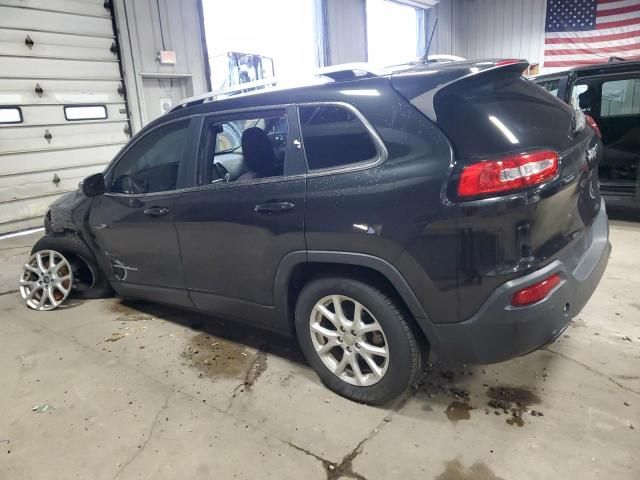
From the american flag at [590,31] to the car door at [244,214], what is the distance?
11529 mm

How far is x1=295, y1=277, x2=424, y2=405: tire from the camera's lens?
2143 mm

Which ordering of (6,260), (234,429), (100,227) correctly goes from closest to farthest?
(234,429), (100,227), (6,260)

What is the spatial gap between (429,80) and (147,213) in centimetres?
196

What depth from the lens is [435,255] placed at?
192cm

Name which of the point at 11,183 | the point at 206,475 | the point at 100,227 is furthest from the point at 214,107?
the point at 11,183

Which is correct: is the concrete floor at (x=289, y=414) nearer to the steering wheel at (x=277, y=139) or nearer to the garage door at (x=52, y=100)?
the steering wheel at (x=277, y=139)

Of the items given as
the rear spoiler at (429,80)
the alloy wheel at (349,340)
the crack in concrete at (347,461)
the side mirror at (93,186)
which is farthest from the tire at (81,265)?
the rear spoiler at (429,80)

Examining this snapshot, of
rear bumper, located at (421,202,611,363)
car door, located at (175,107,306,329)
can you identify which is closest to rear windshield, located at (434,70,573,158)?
rear bumper, located at (421,202,611,363)

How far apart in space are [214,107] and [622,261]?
3.66 meters

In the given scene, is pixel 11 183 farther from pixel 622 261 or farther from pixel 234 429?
pixel 622 261

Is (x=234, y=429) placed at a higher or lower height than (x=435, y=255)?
lower

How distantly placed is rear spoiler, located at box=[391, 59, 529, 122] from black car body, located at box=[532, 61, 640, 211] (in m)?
3.63

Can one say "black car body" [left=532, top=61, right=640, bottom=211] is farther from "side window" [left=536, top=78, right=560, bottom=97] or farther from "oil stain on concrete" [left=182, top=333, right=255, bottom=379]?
"oil stain on concrete" [left=182, top=333, right=255, bottom=379]

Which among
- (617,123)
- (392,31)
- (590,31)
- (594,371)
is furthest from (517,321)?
(590,31)
